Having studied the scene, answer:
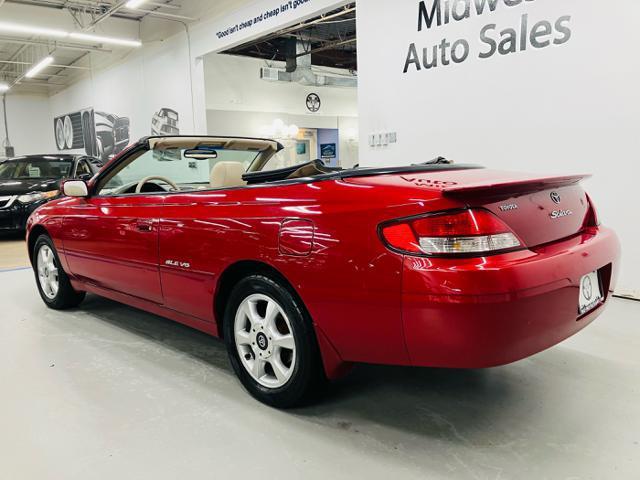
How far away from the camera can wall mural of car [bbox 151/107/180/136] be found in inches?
396

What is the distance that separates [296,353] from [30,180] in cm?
770

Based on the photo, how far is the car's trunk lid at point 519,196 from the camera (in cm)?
154

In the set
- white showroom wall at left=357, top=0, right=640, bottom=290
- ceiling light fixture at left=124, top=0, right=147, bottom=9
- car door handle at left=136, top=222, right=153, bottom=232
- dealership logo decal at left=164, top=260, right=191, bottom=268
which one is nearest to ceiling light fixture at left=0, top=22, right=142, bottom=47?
ceiling light fixture at left=124, top=0, right=147, bottom=9

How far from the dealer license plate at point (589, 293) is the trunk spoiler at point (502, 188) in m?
0.35

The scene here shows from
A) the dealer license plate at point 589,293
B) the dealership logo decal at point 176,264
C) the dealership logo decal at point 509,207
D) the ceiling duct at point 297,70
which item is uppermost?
the ceiling duct at point 297,70

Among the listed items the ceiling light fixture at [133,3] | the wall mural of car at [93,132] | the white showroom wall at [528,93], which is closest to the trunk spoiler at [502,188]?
the white showroom wall at [528,93]

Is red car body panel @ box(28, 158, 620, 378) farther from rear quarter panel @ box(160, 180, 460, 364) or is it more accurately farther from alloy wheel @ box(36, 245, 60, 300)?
alloy wheel @ box(36, 245, 60, 300)

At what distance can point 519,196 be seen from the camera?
1650 mm

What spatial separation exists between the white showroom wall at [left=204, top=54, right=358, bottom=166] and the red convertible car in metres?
8.93

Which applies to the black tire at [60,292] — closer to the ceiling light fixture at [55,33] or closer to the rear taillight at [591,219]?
the rear taillight at [591,219]

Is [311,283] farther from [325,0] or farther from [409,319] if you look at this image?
[325,0]

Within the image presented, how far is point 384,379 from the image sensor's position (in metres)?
2.26

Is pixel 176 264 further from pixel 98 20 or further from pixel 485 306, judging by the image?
pixel 98 20

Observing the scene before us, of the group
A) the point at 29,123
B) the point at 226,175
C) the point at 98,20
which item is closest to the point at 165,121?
the point at 98,20
